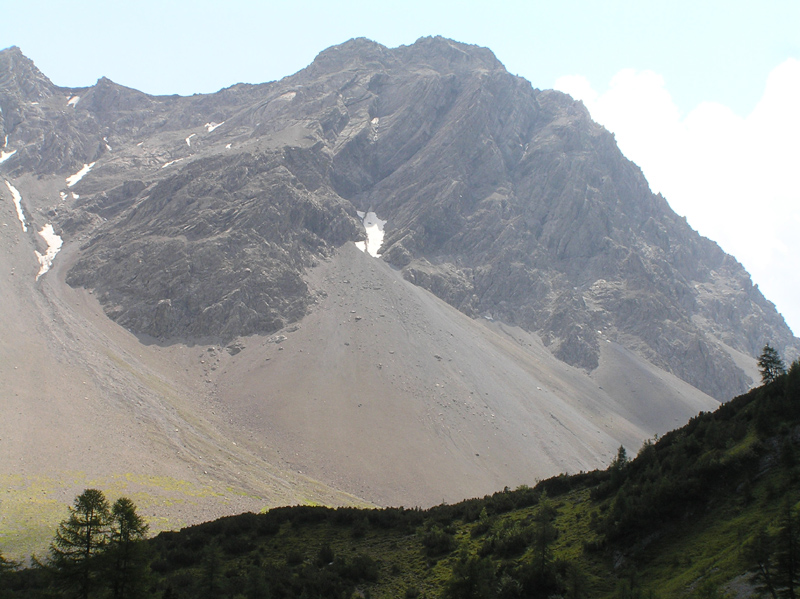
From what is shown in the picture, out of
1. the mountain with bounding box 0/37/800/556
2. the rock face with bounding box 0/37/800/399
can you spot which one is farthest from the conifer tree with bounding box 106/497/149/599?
the rock face with bounding box 0/37/800/399

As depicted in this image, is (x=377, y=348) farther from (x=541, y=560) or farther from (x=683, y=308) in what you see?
(x=683, y=308)

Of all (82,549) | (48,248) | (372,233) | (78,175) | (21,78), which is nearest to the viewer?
(82,549)

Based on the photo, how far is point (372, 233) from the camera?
160m

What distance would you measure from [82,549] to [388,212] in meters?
153

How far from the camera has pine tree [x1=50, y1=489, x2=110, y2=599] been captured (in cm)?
1778

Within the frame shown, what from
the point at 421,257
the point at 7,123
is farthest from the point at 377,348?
the point at 7,123

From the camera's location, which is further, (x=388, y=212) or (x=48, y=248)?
(x=388, y=212)

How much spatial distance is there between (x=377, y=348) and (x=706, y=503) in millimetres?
84499

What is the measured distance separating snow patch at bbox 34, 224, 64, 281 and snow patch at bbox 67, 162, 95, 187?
82.3ft

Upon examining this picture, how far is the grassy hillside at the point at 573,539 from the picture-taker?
798 inches

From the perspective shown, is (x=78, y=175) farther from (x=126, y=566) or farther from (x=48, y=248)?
(x=126, y=566)

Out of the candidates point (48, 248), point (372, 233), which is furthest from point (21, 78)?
point (372, 233)

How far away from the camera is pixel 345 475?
78.7 metres

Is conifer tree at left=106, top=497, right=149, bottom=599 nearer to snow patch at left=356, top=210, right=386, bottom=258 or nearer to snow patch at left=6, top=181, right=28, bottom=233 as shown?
snow patch at left=6, top=181, right=28, bottom=233
